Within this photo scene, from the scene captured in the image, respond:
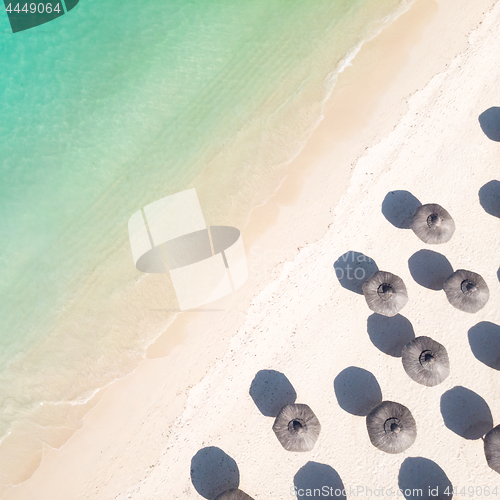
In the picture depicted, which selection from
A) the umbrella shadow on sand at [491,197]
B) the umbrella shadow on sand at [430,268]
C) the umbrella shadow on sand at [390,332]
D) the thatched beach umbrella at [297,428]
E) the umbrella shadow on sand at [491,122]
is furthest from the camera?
the umbrella shadow on sand at [491,122]

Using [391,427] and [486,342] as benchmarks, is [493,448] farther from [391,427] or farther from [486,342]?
[391,427]

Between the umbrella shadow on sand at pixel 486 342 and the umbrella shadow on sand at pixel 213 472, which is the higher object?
the umbrella shadow on sand at pixel 486 342

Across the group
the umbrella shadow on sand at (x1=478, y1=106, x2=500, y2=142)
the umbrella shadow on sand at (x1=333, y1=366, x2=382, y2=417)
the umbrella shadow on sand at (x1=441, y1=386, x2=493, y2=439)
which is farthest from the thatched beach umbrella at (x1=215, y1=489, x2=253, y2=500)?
the umbrella shadow on sand at (x1=478, y1=106, x2=500, y2=142)

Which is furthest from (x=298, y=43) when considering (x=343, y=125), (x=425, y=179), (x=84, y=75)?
(x=84, y=75)

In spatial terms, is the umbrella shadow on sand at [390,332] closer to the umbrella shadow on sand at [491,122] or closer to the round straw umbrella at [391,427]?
the round straw umbrella at [391,427]

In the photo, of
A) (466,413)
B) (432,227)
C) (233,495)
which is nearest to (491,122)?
(432,227)

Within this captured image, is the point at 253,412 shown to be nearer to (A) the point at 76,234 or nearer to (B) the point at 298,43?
(A) the point at 76,234

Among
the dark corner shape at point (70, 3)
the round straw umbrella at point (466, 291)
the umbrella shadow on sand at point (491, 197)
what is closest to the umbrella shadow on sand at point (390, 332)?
the round straw umbrella at point (466, 291)
